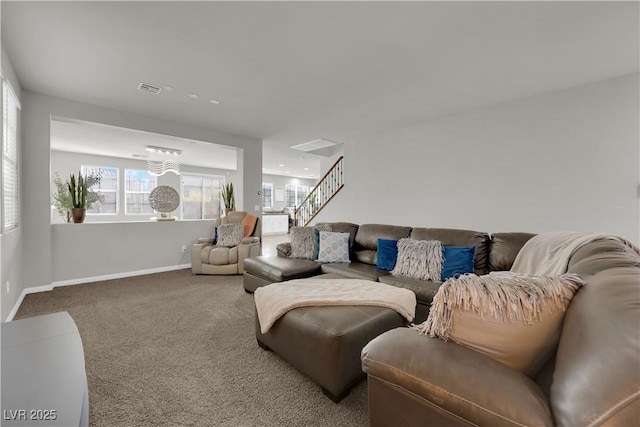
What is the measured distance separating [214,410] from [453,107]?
4236 millimetres

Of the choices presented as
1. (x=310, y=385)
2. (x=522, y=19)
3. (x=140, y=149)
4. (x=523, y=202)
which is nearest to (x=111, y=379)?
(x=310, y=385)

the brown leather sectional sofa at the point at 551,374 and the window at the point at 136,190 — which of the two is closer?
the brown leather sectional sofa at the point at 551,374

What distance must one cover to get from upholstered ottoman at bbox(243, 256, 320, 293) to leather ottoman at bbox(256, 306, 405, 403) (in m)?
1.08

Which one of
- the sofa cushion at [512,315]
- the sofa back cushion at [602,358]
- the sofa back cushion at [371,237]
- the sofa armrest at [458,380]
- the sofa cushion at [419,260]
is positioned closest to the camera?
the sofa back cushion at [602,358]

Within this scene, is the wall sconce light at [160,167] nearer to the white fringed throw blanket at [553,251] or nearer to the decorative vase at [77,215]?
the decorative vase at [77,215]

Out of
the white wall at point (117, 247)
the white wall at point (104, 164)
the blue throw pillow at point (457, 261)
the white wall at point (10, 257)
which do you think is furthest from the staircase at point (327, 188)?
the white wall at point (10, 257)

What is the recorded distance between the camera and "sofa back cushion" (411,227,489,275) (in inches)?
105

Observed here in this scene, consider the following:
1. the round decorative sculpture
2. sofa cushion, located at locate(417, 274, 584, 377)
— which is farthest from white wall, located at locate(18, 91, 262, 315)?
sofa cushion, located at locate(417, 274, 584, 377)

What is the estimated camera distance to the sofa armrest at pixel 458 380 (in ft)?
2.52

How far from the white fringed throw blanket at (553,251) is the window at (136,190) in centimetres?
893

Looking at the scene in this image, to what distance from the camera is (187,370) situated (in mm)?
1842

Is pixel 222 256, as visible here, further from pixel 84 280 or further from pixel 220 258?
pixel 84 280

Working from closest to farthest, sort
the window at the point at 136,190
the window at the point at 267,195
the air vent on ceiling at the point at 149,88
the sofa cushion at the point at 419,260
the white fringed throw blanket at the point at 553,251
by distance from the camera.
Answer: the white fringed throw blanket at the point at 553,251 → the sofa cushion at the point at 419,260 → the air vent on ceiling at the point at 149,88 → the window at the point at 136,190 → the window at the point at 267,195

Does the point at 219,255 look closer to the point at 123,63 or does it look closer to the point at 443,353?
the point at 123,63
